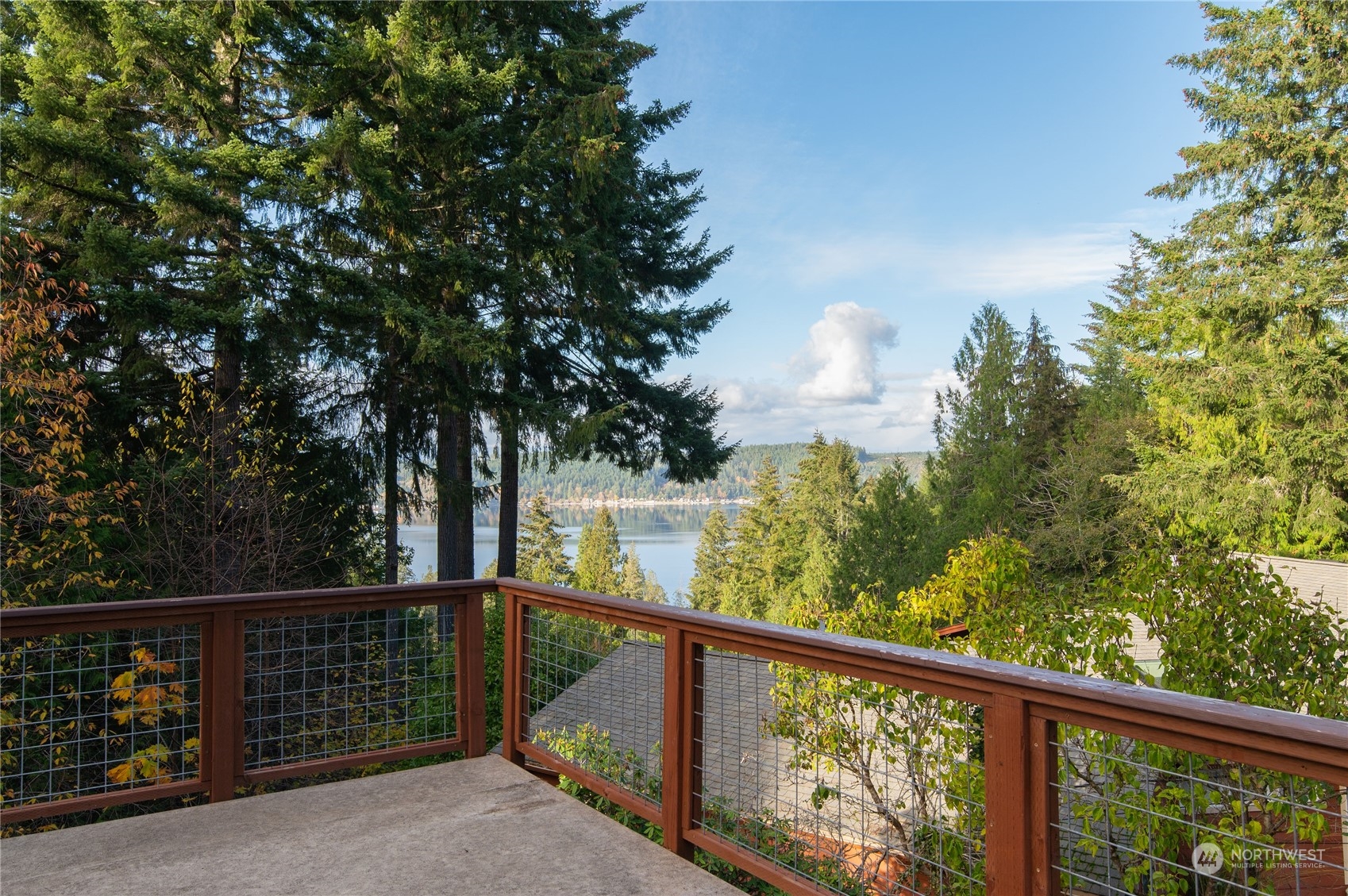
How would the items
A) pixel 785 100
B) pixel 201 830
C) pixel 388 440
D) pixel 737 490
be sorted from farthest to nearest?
pixel 737 490, pixel 785 100, pixel 388 440, pixel 201 830

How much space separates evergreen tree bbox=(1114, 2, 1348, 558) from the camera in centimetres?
1730

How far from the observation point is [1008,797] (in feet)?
6.58

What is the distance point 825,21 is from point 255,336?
12.6 meters

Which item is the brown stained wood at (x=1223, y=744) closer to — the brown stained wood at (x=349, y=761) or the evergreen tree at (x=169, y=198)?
the brown stained wood at (x=349, y=761)

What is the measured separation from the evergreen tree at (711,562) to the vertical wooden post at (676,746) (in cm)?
4379

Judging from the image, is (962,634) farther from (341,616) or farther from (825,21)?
(825,21)

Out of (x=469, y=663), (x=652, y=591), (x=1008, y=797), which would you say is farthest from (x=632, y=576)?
(x=1008, y=797)

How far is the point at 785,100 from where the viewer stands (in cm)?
2322

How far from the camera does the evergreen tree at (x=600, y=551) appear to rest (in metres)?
46.3

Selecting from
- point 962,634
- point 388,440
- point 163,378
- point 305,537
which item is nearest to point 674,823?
point 962,634

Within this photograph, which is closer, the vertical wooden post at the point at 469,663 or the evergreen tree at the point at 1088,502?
the vertical wooden post at the point at 469,663

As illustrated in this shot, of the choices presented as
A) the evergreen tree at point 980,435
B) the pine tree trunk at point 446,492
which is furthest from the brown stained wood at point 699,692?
the evergreen tree at point 980,435

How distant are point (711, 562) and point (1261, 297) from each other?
1380 inches

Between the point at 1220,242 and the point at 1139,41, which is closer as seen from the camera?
the point at 1139,41
